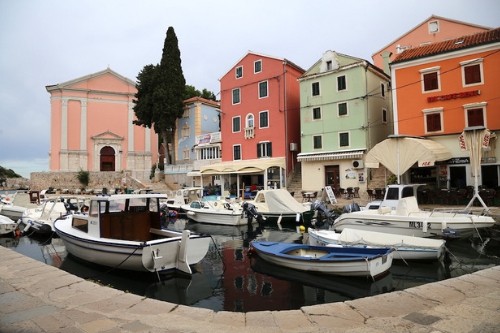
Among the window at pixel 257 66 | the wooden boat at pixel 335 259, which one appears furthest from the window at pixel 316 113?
the wooden boat at pixel 335 259

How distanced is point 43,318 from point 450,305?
20.2 ft

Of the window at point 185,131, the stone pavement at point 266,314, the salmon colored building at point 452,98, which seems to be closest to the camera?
the stone pavement at point 266,314

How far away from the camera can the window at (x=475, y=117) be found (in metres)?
21.7

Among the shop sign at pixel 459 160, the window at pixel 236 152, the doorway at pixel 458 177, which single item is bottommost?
the doorway at pixel 458 177

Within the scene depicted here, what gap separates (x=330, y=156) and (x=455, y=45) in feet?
37.3

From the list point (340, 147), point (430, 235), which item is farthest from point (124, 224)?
point (340, 147)

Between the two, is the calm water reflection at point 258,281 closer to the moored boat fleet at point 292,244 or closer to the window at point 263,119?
the moored boat fleet at point 292,244

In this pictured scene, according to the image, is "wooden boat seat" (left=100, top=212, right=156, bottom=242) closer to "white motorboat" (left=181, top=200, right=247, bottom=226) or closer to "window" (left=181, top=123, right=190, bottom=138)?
"white motorboat" (left=181, top=200, right=247, bottom=226)

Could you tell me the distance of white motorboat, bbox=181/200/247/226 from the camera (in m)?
18.6

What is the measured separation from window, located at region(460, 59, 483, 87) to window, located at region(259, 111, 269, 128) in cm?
1589

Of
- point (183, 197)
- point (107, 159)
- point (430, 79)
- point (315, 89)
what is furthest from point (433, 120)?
point (107, 159)

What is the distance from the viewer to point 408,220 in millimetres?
12516

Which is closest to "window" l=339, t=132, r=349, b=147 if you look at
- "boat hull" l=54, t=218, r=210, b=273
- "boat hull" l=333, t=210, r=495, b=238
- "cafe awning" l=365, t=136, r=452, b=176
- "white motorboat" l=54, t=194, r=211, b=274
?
"cafe awning" l=365, t=136, r=452, b=176

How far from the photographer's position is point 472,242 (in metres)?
13.2
